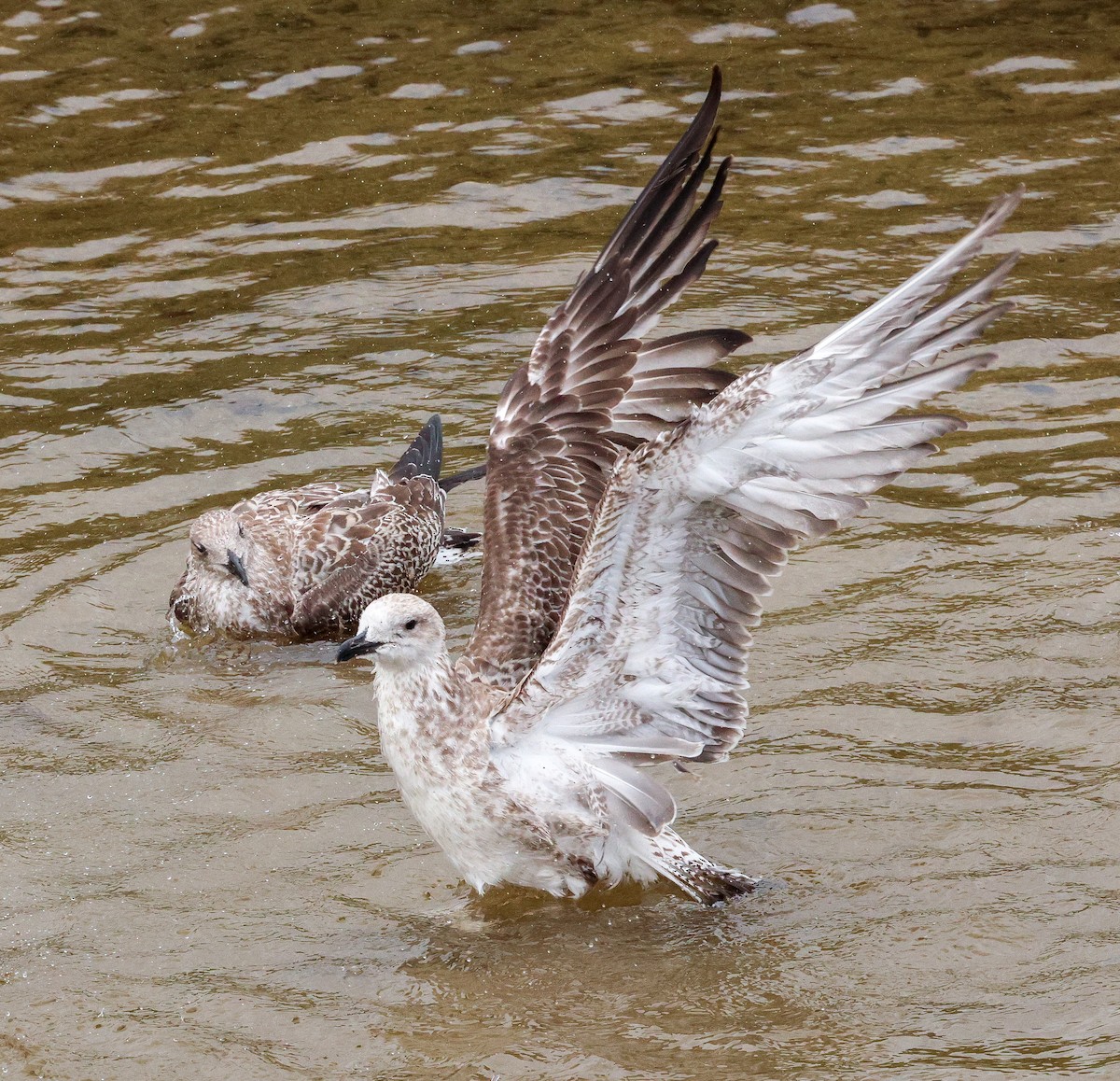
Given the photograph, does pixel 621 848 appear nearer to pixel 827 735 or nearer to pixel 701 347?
pixel 827 735

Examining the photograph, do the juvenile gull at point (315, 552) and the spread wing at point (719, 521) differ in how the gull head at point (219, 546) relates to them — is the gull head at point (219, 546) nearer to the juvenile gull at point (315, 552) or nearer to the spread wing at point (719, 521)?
the juvenile gull at point (315, 552)

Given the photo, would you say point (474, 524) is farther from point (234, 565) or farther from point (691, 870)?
point (691, 870)

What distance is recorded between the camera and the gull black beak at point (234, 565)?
297 inches

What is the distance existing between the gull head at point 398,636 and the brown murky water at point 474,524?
0.75 m

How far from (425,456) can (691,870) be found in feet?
10.6

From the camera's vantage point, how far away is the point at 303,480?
885cm

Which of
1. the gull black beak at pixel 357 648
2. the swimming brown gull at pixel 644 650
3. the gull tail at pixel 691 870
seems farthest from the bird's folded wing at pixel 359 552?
the gull tail at pixel 691 870

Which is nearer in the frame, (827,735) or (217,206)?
(827,735)

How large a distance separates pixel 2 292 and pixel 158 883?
568 centimetres

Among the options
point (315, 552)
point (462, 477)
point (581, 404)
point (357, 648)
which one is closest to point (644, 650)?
point (357, 648)

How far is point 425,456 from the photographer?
27.3ft

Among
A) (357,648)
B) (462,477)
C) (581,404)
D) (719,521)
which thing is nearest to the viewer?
(719,521)

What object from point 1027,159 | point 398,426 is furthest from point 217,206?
point 1027,159

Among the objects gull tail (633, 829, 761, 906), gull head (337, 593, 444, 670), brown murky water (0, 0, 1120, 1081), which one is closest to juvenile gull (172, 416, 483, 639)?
brown murky water (0, 0, 1120, 1081)
